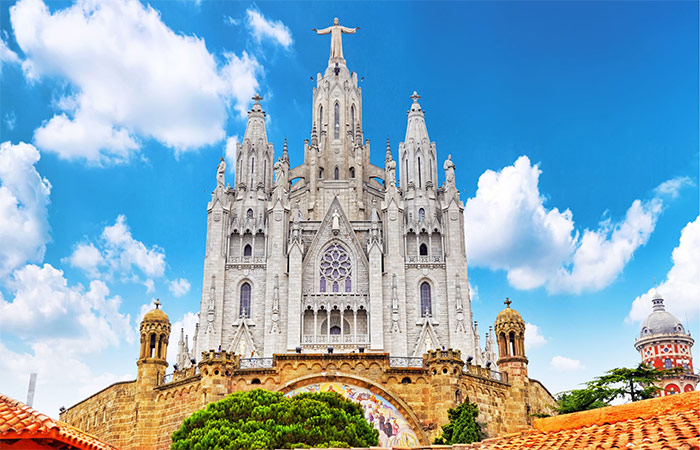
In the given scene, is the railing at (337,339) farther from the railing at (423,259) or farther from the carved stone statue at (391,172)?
the carved stone statue at (391,172)

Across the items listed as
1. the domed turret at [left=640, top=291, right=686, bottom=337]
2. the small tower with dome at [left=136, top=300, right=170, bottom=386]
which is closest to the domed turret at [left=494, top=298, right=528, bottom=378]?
the small tower with dome at [left=136, top=300, right=170, bottom=386]

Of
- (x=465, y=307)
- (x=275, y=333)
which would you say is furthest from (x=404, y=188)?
(x=275, y=333)

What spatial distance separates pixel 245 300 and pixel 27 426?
49.3 metres

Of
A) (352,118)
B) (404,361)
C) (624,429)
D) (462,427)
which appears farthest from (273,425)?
(352,118)

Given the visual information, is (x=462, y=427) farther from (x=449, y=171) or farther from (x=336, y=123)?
(x=336, y=123)

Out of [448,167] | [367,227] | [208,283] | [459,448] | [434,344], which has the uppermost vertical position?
[448,167]

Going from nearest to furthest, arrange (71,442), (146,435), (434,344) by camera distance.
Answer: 1. (71,442)
2. (146,435)
3. (434,344)

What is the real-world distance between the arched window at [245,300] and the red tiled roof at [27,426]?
46761mm

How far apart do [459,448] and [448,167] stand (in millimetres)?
54881

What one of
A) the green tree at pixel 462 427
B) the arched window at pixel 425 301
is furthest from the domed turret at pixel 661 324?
the green tree at pixel 462 427

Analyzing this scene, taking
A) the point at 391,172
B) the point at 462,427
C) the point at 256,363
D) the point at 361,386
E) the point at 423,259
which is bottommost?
the point at 462,427

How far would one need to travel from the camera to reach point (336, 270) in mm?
63719

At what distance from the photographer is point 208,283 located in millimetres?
62250

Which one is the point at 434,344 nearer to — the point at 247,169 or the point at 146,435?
the point at 247,169
